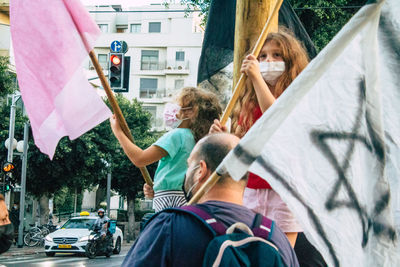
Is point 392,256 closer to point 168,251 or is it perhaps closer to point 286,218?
point 168,251

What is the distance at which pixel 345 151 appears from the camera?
186 centimetres

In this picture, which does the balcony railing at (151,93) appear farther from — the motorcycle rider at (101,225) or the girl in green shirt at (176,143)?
the girl in green shirt at (176,143)

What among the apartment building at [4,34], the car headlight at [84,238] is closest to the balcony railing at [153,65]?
the apartment building at [4,34]

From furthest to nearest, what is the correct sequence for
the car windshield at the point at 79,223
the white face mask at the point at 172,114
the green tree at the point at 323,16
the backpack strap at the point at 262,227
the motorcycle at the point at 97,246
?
1. the car windshield at the point at 79,223
2. the motorcycle at the point at 97,246
3. the green tree at the point at 323,16
4. the white face mask at the point at 172,114
5. the backpack strap at the point at 262,227

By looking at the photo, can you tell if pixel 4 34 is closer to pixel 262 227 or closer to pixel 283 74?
pixel 283 74

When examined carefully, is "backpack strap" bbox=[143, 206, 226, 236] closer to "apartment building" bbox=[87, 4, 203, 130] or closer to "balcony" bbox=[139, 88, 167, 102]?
"apartment building" bbox=[87, 4, 203, 130]

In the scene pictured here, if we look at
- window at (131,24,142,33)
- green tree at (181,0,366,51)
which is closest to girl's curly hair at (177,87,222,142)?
green tree at (181,0,366,51)

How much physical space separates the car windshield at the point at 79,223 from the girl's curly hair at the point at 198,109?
19233 mm

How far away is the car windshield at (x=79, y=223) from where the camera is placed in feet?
71.5

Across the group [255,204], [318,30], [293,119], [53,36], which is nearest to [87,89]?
[53,36]

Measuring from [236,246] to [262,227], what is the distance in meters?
0.20

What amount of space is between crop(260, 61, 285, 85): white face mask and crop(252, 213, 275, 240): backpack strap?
3.74ft

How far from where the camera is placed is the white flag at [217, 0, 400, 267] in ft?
5.89

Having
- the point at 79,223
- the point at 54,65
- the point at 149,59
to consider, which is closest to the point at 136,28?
the point at 149,59
